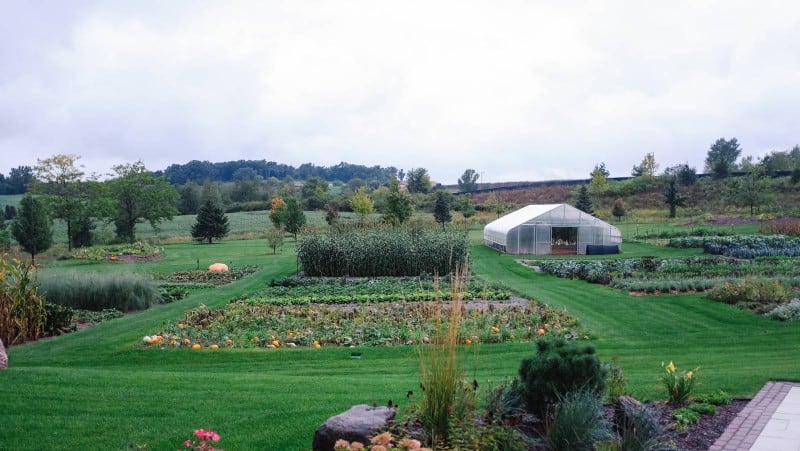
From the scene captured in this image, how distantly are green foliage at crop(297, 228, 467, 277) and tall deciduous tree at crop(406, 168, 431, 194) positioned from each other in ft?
163

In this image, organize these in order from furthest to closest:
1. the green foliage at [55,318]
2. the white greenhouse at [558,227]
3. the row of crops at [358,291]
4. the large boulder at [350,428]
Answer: the white greenhouse at [558,227] < the row of crops at [358,291] < the green foliage at [55,318] < the large boulder at [350,428]

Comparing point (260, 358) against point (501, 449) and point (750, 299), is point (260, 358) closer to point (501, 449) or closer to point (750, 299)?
point (501, 449)

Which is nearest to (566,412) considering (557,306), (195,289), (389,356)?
(389,356)

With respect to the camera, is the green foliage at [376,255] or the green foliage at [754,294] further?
the green foliage at [376,255]

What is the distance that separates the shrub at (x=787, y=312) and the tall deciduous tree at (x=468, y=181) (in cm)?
7158

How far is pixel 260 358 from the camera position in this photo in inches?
354

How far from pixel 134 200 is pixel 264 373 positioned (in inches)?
1390

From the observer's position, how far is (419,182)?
69.9 m

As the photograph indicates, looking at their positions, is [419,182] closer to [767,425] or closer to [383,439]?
[767,425]

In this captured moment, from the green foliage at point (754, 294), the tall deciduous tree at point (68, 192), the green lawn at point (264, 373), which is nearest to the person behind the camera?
the green lawn at point (264, 373)

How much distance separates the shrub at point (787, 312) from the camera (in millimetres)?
10992

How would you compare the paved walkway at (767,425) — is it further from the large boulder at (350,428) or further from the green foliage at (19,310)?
the green foliage at (19,310)

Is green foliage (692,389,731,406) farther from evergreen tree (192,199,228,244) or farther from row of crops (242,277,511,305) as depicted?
evergreen tree (192,199,228,244)

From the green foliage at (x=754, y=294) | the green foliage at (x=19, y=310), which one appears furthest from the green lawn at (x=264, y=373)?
the green foliage at (x=19, y=310)
